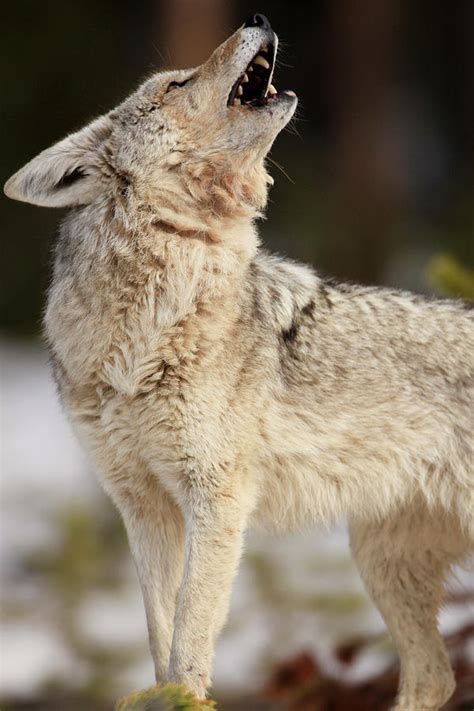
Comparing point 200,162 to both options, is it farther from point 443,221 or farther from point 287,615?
point 443,221

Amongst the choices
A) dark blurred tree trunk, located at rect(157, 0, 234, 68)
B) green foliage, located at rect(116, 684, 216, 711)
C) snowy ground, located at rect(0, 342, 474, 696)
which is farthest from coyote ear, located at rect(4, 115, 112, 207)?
dark blurred tree trunk, located at rect(157, 0, 234, 68)

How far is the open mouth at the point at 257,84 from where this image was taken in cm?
451

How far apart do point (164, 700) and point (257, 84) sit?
7.57 ft

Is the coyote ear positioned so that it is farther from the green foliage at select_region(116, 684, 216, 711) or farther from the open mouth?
the green foliage at select_region(116, 684, 216, 711)

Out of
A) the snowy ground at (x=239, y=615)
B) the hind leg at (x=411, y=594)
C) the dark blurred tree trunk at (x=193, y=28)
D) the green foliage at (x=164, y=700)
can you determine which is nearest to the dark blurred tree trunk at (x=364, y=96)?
the dark blurred tree trunk at (x=193, y=28)

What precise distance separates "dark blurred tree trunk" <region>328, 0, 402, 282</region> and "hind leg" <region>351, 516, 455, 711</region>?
990 cm

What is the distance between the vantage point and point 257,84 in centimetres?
466

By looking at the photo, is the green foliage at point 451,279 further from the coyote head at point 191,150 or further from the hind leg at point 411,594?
the coyote head at point 191,150

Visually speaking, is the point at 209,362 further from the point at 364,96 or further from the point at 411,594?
the point at 364,96

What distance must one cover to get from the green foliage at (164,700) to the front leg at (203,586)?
83cm

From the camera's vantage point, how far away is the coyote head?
4477mm

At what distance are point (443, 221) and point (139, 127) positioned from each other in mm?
10492

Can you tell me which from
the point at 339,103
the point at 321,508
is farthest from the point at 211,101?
the point at 339,103

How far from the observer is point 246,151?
450 centimetres
